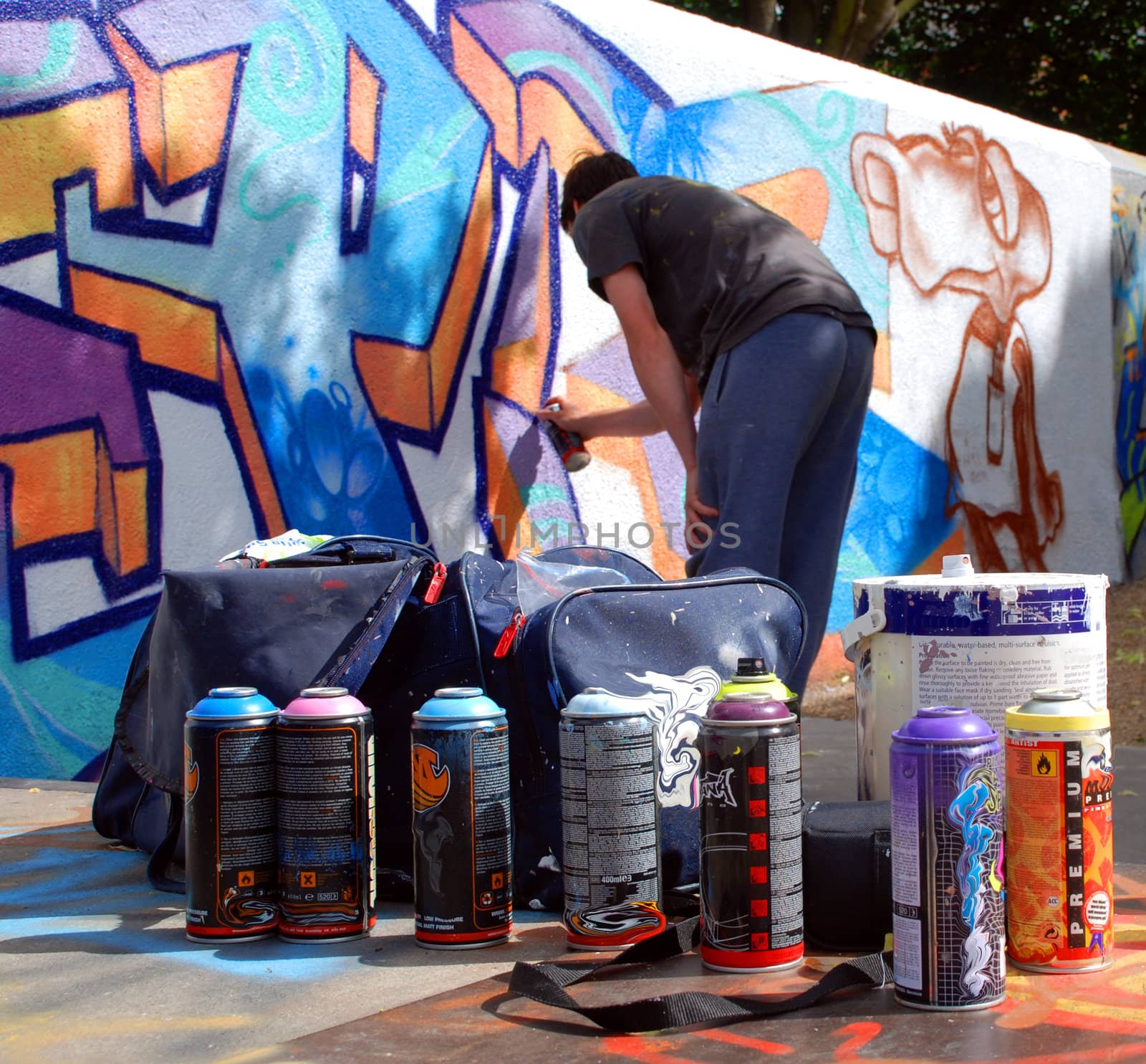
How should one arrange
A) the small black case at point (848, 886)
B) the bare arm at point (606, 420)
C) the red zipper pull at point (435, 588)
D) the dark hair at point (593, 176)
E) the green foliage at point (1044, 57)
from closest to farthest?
the small black case at point (848, 886) < the red zipper pull at point (435, 588) < the dark hair at point (593, 176) < the bare arm at point (606, 420) < the green foliage at point (1044, 57)

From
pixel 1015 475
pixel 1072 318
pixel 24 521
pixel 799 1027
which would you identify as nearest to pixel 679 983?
pixel 799 1027

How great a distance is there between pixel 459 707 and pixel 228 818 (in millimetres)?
416

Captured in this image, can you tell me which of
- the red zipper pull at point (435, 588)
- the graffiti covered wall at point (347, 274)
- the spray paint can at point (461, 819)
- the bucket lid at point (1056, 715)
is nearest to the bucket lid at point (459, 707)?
the spray paint can at point (461, 819)

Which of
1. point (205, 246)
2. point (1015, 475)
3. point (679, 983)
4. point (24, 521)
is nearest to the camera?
point (679, 983)

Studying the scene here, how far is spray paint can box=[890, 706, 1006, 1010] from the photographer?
1756mm

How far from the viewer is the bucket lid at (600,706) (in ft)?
6.76

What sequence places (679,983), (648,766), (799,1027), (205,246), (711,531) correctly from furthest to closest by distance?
(205,246) < (711,531) < (648,766) < (679,983) < (799,1027)

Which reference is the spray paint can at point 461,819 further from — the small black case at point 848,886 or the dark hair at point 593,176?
the dark hair at point 593,176

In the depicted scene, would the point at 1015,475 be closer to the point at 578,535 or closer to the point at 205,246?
the point at 578,535

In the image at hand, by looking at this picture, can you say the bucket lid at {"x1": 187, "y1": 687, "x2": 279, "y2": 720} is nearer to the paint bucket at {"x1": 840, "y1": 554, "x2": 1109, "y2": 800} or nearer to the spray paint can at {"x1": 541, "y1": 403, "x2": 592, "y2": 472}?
the paint bucket at {"x1": 840, "y1": 554, "x2": 1109, "y2": 800}

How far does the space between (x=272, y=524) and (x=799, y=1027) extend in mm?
2946

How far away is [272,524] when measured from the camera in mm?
4301

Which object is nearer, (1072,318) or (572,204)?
(572,204)

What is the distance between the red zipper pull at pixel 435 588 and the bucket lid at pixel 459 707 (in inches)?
13.8
